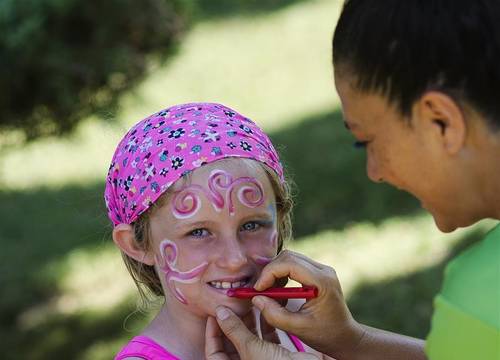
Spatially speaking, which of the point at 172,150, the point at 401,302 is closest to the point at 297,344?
the point at 172,150

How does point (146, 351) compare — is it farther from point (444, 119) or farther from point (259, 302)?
point (444, 119)

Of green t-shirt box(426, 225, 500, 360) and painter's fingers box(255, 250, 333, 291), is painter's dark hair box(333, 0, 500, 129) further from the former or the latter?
painter's fingers box(255, 250, 333, 291)

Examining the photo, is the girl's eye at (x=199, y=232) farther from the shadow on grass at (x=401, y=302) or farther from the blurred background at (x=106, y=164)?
the shadow on grass at (x=401, y=302)

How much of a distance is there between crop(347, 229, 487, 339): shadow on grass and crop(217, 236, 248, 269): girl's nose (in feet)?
9.79

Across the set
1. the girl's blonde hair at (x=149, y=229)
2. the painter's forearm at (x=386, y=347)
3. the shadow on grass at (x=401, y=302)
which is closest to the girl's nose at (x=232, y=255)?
the girl's blonde hair at (x=149, y=229)

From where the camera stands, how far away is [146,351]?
8.79 feet

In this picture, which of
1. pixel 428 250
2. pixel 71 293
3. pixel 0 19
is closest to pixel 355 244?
pixel 428 250

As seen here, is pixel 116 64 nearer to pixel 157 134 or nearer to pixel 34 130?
pixel 34 130

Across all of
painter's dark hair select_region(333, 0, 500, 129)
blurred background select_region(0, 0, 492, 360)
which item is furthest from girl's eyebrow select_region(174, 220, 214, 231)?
painter's dark hair select_region(333, 0, 500, 129)

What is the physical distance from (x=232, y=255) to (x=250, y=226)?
16 centimetres

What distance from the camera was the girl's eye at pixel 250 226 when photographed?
269 centimetres

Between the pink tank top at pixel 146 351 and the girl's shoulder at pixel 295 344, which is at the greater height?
the pink tank top at pixel 146 351

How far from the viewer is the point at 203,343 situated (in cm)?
277

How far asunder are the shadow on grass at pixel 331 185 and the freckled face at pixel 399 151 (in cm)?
414
